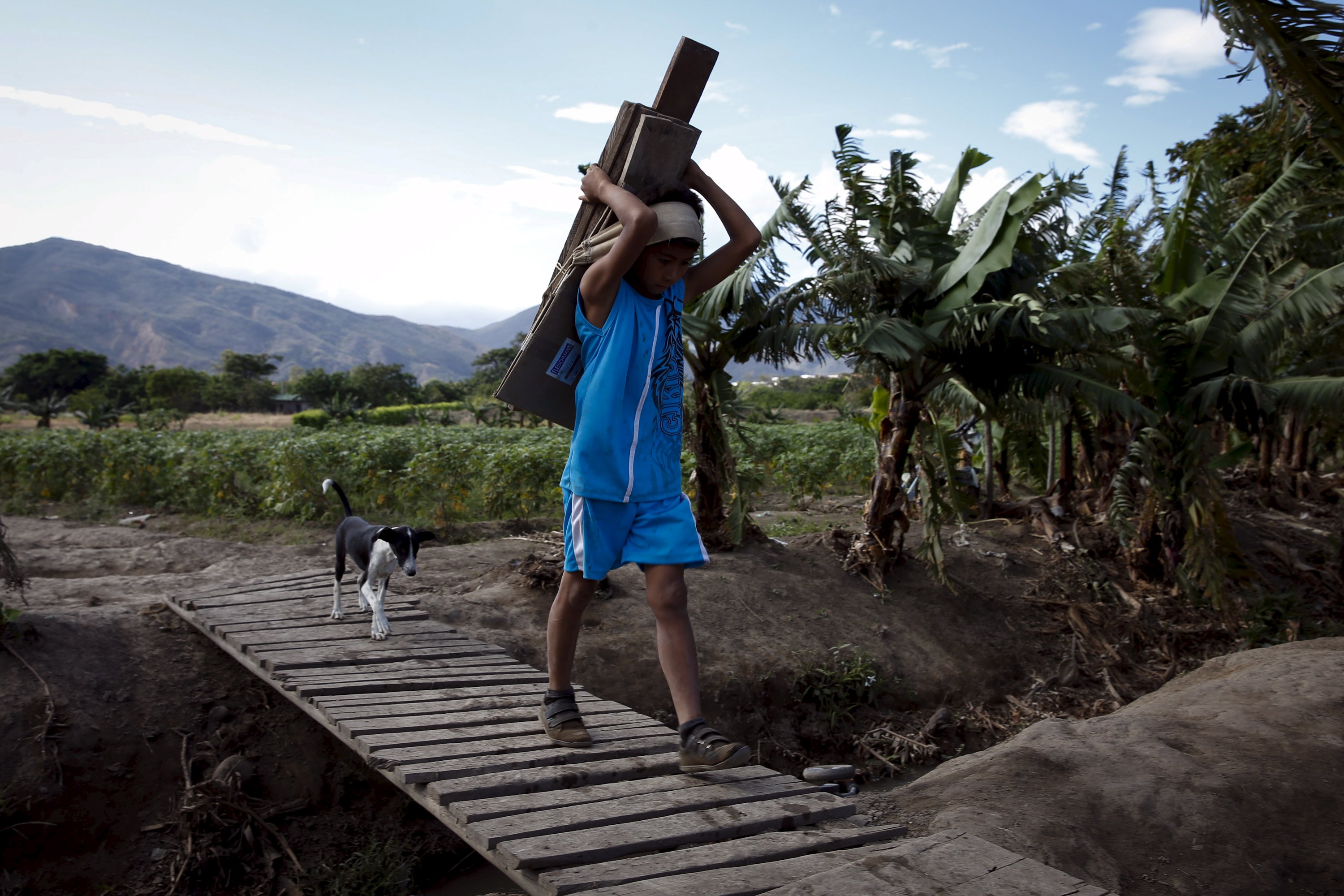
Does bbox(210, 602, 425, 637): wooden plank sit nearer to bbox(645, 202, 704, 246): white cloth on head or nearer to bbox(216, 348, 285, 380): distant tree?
bbox(645, 202, 704, 246): white cloth on head

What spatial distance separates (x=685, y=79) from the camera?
3016 mm

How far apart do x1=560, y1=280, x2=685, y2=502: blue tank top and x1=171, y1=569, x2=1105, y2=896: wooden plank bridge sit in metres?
1.00

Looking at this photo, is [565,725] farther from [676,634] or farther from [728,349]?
[728,349]

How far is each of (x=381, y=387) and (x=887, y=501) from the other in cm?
6042

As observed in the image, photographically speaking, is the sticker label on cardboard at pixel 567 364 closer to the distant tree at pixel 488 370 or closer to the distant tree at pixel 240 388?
the distant tree at pixel 488 370

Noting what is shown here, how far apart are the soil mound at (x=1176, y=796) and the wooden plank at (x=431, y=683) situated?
1.85 metres

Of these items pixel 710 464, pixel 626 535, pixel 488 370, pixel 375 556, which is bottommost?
pixel 375 556

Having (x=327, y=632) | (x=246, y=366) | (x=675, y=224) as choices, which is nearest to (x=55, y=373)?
(x=246, y=366)

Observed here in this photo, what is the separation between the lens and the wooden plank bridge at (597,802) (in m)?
2.30

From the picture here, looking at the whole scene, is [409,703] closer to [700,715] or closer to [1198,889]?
[700,715]

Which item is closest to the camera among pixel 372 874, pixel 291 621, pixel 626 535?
pixel 626 535

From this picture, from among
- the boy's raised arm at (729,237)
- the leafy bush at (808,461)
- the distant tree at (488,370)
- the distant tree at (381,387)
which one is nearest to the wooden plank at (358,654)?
the boy's raised arm at (729,237)

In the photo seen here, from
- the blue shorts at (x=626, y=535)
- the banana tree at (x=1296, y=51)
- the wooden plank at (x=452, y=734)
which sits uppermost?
the banana tree at (x=1296, y=51)

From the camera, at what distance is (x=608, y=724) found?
11.9 feet
